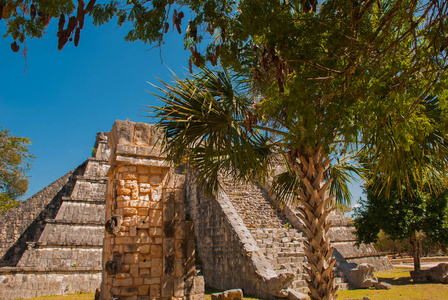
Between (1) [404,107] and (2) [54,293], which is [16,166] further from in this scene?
(1) [404,107]

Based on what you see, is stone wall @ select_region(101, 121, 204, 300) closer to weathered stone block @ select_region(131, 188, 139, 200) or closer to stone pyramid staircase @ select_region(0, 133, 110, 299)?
weathered stone block @ select_region(131, 188, 139, 200)

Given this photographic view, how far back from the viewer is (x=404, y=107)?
127 inches

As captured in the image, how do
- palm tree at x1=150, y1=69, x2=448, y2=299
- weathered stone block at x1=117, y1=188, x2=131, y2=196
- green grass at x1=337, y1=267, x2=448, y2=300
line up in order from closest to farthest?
palm tree at x1=150, y1=69, x2=448, y2=299
weathered stone block at x1=117, y1=188, x2=131, y2=196
green grass at x1=337, y1=267, x2=448, y2=300

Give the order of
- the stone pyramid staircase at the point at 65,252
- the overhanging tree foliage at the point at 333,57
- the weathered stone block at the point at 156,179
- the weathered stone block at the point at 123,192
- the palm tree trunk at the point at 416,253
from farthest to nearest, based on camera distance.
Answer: the palm tree trunk at the point at 416,253, the stone pyramid staircase at the point at 65,252, the weathered stone block at the point at 156,179, the weathered stone block at the point at 123,192, the overhanging tree foliage at the point at 333,57

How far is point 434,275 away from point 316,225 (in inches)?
282

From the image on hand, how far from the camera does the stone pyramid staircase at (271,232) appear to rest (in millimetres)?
9478

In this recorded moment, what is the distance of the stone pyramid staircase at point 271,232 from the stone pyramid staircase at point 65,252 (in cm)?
548

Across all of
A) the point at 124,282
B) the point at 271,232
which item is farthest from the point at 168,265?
the point at 271,232

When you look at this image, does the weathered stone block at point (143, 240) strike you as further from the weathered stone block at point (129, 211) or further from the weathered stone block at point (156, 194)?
the weathered stone block at point (156, 194)

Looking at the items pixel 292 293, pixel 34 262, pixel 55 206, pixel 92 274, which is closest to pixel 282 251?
pixel 292 293

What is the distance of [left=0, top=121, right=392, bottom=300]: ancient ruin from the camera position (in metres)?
5.79

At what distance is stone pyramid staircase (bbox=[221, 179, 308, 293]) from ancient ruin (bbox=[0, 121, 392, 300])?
0.04m

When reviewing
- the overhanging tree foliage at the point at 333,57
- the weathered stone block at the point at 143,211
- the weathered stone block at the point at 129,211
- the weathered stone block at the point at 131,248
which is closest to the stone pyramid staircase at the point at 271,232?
the weathered stone block at the point at 143,211

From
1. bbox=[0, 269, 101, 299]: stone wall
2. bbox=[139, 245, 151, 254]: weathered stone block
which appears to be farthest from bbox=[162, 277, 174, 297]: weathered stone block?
bbox=[0, 269, 101, 299]: stone wall
